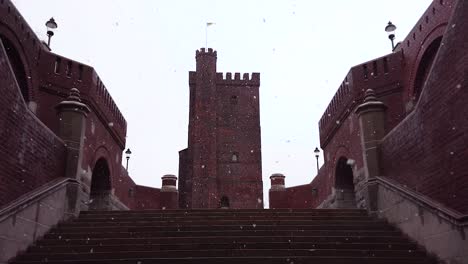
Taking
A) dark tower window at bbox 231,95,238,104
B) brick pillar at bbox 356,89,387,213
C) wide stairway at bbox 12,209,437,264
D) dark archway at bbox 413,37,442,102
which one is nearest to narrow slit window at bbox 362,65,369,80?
dark archway at bbox 413,37,442,102

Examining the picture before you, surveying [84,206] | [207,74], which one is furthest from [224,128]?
[84,206]

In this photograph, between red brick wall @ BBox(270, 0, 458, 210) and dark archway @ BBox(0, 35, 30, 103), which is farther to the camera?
red brick wall @ BBox(270, 0, 458, 210)

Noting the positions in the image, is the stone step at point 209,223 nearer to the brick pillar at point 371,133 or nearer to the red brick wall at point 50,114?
the red brick wall at point 50,114

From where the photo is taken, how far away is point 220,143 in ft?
115

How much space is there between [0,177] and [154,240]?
9.43 feet

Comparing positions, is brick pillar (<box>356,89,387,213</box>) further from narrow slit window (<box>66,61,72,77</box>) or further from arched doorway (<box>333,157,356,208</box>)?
narrow slit window (<box>66,61,72,77</box>)

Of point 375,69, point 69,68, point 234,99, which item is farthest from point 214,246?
point 234,99

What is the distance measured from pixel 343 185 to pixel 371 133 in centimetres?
660

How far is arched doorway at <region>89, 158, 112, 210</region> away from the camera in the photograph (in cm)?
1673

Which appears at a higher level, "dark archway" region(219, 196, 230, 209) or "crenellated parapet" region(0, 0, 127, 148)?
"crenellated parapet" region(0, 0, 127, 148)

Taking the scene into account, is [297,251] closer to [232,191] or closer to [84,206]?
[84,206]

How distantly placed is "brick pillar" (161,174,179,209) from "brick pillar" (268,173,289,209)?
6.14m

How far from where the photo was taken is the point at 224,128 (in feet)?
117

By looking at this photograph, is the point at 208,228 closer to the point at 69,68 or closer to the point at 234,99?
the point at 69,68
